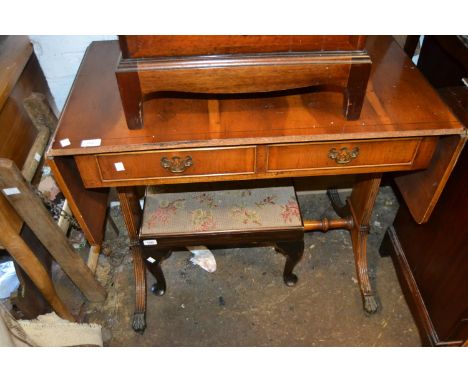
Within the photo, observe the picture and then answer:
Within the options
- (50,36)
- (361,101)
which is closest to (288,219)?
(361,101)

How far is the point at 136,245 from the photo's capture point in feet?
→ 5.84

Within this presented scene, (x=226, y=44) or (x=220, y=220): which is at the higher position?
(x=226, y=44)

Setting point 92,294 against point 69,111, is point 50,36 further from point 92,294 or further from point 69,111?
point 92,294

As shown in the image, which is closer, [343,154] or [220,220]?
[343,154]

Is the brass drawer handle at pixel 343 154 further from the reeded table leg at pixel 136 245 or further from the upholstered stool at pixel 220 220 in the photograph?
the reeded table leg at pixel 136 245

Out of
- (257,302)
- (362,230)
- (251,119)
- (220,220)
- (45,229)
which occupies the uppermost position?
(251,119)

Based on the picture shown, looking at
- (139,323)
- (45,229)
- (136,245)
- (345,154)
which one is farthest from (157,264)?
(345,154)

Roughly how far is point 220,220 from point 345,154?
1.87ft

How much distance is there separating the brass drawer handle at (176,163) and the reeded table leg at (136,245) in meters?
0.44

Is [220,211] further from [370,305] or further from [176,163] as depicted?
[370,305]

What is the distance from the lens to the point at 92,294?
1801 millimetres

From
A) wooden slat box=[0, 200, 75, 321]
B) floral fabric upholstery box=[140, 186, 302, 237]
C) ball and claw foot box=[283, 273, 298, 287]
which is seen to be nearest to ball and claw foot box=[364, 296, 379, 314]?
ball and claw foot box=[283, 273, 298, 287]

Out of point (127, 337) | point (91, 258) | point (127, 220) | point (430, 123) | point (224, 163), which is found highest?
point (430, 123)

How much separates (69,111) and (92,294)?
91cm
